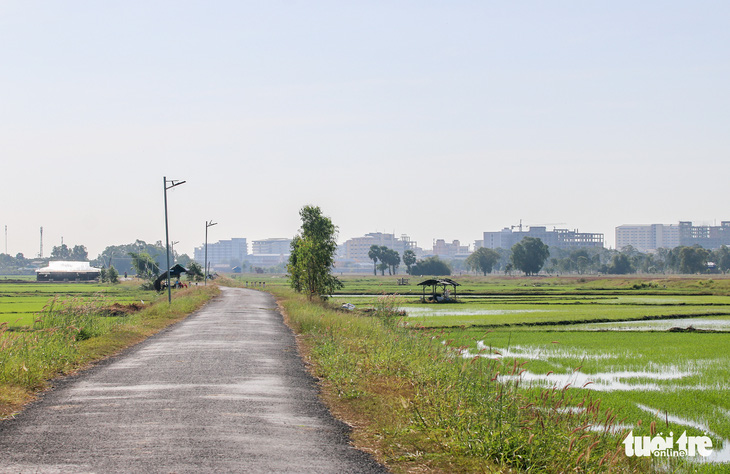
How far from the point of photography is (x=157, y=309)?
35344mm

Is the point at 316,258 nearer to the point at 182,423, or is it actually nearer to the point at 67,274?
the point at 182,423

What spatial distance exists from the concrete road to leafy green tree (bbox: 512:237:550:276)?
182 m

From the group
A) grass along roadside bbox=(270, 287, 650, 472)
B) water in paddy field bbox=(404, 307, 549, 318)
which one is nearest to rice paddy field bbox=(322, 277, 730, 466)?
water in paddy field bbox=(404, 307, 549, 318)

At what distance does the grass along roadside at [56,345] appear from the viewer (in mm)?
13023

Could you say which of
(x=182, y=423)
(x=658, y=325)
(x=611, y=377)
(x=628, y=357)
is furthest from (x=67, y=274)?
(x=182, y=423)

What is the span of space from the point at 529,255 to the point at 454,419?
7485 inches

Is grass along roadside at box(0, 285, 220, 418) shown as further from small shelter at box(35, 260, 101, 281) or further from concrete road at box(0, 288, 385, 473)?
small shelter at box(35, 260, 101, 281)

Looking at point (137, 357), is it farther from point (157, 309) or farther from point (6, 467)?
point (157, 309)

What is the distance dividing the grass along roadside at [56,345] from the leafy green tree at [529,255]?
173m

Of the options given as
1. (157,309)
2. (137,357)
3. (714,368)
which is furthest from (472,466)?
(157,309)

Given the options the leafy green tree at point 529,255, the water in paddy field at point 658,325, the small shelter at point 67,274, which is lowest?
the water in paddy field at point 658,325

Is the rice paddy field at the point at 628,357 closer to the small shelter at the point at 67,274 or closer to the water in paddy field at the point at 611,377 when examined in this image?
the water in paddy field at the point at 611,377

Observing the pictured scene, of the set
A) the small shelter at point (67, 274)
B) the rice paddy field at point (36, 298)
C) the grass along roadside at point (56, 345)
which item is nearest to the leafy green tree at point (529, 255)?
the small shelter at point (67, 274)

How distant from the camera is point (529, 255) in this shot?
194375 millimetres
